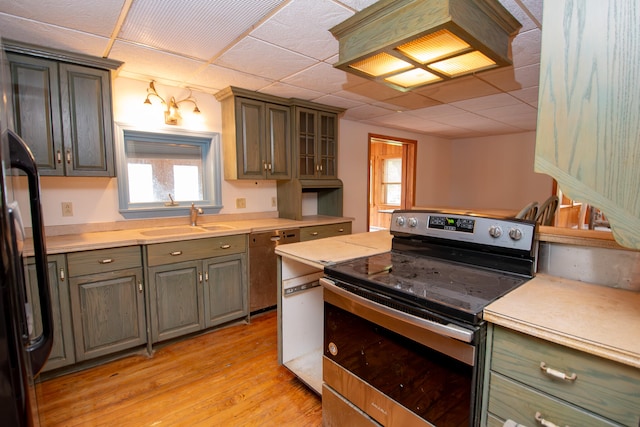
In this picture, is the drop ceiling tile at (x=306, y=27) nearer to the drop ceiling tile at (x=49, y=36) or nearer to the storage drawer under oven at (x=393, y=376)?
the drop ceiling tile at (x=49, y=36)

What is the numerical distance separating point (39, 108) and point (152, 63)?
78cm

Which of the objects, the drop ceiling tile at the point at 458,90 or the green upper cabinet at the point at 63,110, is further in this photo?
the drop ceiling tile at the point at 458,90

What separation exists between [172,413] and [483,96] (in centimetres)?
361

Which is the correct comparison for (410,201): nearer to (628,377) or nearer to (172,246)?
(172,246)

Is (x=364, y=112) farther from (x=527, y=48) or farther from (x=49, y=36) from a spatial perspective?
(x=49, y=36)

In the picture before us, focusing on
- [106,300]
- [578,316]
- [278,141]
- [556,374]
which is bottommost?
[106,300]

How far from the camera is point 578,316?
37.8 inches

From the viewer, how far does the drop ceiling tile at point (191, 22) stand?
1565mm

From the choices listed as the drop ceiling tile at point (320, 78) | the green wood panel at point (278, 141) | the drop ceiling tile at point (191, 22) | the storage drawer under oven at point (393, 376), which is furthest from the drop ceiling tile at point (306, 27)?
the storage drawer under oven at point (393, 376)

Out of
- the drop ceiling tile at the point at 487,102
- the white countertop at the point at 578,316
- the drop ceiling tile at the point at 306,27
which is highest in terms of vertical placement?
the drop ceiling tile at the point at 306,27

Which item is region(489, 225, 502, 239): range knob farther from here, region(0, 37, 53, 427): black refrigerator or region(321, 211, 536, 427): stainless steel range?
region(0, 37, 53, 427): black refrigerator

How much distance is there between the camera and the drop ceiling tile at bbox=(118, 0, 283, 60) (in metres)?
1.57

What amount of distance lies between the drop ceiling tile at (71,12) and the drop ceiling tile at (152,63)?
0.79ft

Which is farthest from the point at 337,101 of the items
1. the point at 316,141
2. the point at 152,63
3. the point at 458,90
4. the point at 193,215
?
the point at 193,215
